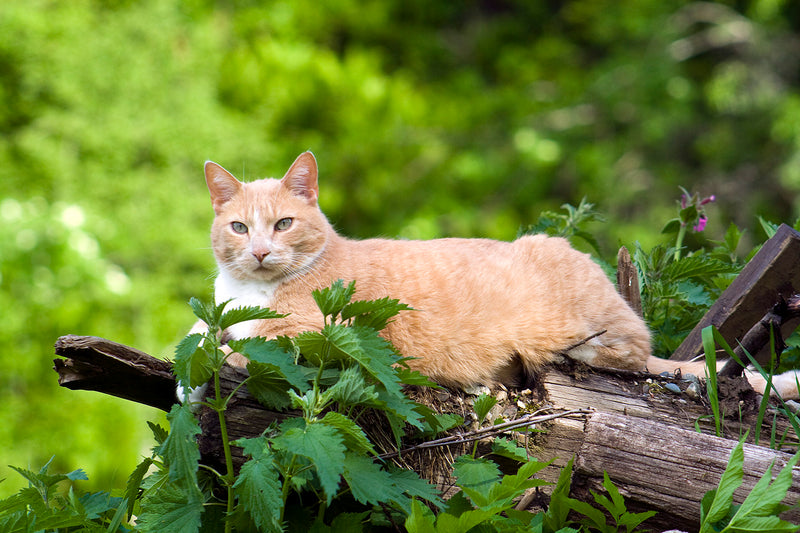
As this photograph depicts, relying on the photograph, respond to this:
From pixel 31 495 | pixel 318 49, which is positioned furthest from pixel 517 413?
pixel 318 49

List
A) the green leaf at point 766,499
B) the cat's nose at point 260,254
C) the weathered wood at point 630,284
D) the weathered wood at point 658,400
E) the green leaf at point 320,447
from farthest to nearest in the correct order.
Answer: the weathered wood at point 630,284 < the cat's nose at point 260,254 < the weathered wood at point 658,400 < the green leaf at point 766,499 < the green leaf at point 320,447

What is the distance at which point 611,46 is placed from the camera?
25.7 ft

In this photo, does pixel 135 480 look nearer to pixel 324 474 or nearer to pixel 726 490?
pixel 324 474

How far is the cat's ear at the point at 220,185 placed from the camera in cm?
237

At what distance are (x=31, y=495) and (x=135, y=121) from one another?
512 centimetres

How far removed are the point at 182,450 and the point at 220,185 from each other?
1.25 metres

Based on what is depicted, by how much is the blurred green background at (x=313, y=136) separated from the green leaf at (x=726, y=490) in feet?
12.8

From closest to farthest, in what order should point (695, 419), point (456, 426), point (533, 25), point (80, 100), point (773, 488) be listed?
point (773, 488)
point (456, 426)
point (695, 419)
point (80, 100)
point (533, 25)

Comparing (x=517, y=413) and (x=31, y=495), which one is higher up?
(x=31, y=495)

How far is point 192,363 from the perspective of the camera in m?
1.50

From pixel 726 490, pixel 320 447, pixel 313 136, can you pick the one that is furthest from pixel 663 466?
pixel 313 136

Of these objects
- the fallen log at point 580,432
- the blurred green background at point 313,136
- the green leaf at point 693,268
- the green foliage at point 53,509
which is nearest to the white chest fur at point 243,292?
the fallen log at point 580,432

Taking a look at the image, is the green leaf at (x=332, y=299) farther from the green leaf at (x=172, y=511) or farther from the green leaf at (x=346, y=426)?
the green leaf at (x=172, y=511)

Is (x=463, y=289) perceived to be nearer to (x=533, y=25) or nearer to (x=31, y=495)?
(x=31, y=495)
